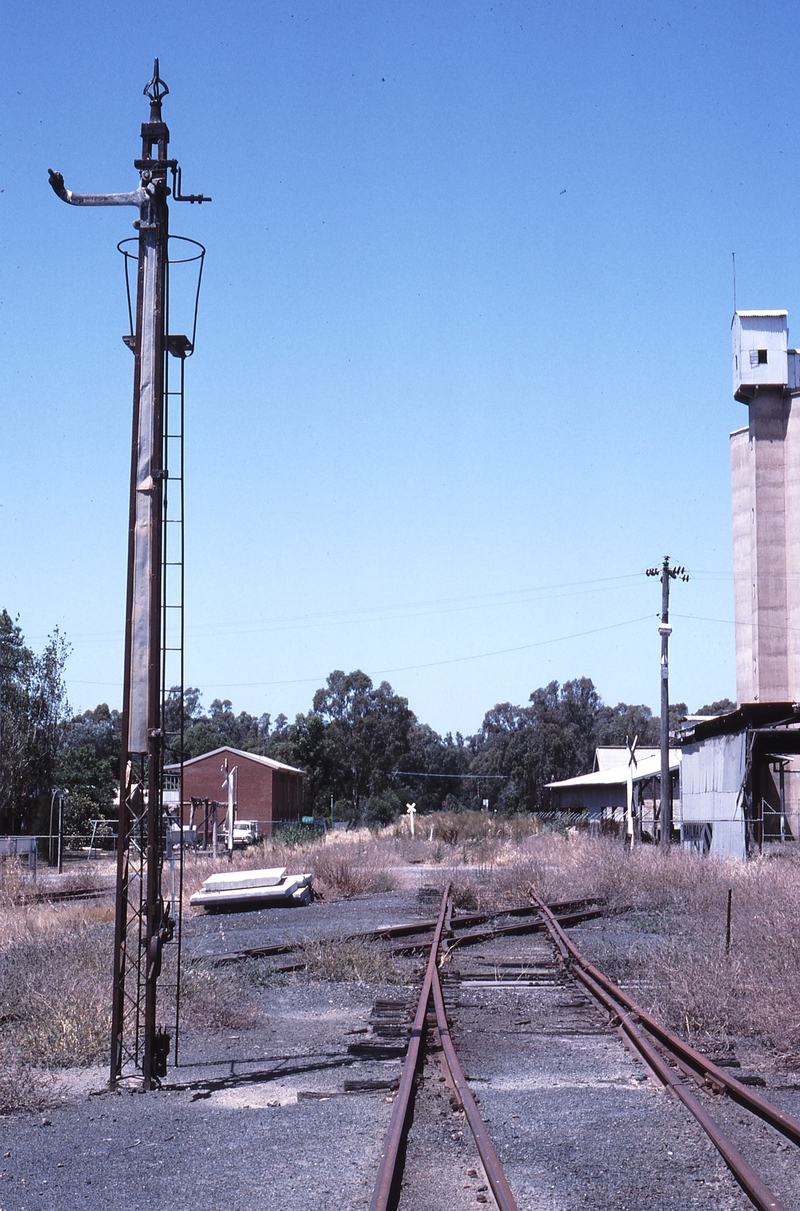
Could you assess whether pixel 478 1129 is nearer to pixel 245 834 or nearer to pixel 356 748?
pixel 245 834

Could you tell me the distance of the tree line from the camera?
54000mm

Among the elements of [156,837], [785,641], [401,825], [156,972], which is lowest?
[401,825]

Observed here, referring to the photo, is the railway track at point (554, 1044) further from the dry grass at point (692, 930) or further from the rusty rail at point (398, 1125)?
the dry grass at point (692, 930)

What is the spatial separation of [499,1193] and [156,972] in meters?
3.95

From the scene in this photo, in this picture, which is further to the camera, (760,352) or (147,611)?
(760,352)

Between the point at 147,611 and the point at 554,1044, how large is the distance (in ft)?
17.4

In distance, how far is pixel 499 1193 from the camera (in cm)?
561

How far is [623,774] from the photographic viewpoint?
65.1 metres

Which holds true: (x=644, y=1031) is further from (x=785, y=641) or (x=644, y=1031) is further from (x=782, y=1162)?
(x=785, y=641)

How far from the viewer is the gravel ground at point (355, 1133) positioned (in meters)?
5.93

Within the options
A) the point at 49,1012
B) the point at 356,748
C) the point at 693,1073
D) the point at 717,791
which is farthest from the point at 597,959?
the point at 356,748

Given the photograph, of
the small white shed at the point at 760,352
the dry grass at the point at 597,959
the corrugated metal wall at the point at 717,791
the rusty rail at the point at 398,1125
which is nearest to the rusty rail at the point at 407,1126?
the rusty rail at the point at 398,1125

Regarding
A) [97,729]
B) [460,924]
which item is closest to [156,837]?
[460,924]

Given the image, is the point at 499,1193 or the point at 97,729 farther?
the point at 97,729
